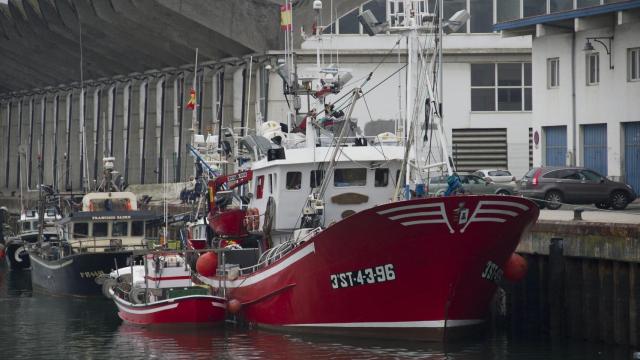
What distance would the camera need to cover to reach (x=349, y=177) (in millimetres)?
31516

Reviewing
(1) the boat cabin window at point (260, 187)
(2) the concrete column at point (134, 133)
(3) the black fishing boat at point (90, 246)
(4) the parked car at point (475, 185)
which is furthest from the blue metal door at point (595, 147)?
(2) the concrete column at point (134, 133)

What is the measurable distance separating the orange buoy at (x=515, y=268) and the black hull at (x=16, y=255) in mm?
33584

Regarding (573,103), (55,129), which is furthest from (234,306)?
(55,129)

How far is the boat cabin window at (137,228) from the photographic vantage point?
43719mm

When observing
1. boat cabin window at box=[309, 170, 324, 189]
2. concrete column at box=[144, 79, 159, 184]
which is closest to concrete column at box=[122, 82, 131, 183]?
concrete column at box=[144, 79, 159, 184]

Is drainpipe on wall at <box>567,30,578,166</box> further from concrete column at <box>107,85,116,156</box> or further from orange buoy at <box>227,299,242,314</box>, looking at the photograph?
concrete column at <box>107,85,116,156</box>

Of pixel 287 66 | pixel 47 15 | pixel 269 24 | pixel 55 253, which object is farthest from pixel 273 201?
pixel 47 15

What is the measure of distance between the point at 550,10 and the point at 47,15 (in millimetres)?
24898

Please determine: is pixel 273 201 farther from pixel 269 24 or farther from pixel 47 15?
pixel 47 15

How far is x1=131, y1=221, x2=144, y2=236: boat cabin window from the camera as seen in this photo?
4372 centimetres

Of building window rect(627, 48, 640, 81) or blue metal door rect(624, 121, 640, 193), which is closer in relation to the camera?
building window rect(627, 48, 640, 81)

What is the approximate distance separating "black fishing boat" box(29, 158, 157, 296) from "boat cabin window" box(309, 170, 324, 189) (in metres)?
11.1

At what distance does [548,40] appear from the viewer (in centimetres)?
4759

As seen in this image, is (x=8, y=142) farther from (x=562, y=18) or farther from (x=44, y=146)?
(x=562, y=18)
